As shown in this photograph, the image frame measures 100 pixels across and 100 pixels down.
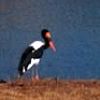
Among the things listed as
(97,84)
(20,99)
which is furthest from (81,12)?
(20,99)

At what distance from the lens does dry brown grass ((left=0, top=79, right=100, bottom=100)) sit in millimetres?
7977

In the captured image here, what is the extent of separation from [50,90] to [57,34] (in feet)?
34.7

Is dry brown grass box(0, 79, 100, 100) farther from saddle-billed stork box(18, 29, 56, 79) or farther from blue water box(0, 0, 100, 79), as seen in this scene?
blue water box(0, 0, 100, 79)

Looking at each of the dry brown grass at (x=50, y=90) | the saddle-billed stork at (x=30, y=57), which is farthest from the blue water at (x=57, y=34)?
the dry brown grass at (x=50, y=90)

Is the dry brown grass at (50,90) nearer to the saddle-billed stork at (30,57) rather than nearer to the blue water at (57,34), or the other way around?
the saddle-billed stork at (30,57)

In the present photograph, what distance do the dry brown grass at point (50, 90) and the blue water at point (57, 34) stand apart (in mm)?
2865

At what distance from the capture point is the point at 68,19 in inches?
851

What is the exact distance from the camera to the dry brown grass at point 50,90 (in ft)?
26.2

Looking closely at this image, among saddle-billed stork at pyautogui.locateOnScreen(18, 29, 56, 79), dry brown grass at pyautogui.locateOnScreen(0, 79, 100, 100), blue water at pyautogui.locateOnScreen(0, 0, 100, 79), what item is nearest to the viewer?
dry brown grass at pyautogui.locateOnScreen(0, 79, 100, 100)

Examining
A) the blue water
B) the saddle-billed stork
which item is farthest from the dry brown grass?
the blue water

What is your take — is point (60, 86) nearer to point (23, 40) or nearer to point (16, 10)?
point (23, 40)

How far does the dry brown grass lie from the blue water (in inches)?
113

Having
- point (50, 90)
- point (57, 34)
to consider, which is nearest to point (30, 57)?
point (50, 90)

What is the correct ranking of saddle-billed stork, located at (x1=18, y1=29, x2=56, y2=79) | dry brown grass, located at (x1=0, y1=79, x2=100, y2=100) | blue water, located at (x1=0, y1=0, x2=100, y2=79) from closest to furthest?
dry brown grass, located at (x1=0, y1=79, x2=100, y2=100) < saddle-billed stork, located at (x1=18, y1=29, x2=56, y2=79) < blue water, located at (x1=0, y1=0, x2=100, y2=79)
